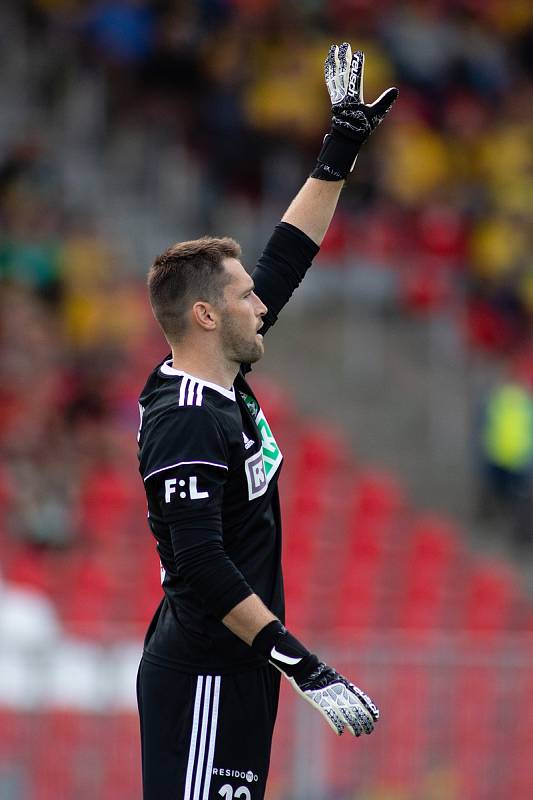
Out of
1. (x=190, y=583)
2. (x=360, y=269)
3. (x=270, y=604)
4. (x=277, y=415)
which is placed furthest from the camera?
(x=360, y=269)

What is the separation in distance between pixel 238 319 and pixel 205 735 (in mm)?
1174

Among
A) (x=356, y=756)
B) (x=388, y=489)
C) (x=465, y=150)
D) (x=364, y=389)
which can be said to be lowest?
(x=356, y=756)

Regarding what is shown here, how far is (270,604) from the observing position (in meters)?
4.43

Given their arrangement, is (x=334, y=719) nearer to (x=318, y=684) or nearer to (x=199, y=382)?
(x=318, y=684)

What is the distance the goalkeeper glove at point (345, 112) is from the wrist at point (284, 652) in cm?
159

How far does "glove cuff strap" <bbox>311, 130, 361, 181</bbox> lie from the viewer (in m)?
4.89

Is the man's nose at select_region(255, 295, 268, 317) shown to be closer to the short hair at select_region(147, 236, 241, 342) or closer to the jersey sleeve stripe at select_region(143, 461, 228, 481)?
the short hair at select_region(147, 236, 241, 342)

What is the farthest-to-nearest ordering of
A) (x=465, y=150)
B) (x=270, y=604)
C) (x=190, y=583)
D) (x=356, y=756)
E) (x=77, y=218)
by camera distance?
(x=465, y=150) < (x=77, y=218) < (x=356, y=756) < (x=270, y=604) < (x=190, y=583)

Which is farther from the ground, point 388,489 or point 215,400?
point 388,489

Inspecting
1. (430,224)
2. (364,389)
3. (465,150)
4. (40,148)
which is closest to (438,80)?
(465,150)

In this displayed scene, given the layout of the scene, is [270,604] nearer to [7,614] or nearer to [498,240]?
[7,614]

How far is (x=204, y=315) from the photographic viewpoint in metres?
4.31

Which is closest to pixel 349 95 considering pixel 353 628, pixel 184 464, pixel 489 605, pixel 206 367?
pixel 206 367

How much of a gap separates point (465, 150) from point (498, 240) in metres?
1.46
